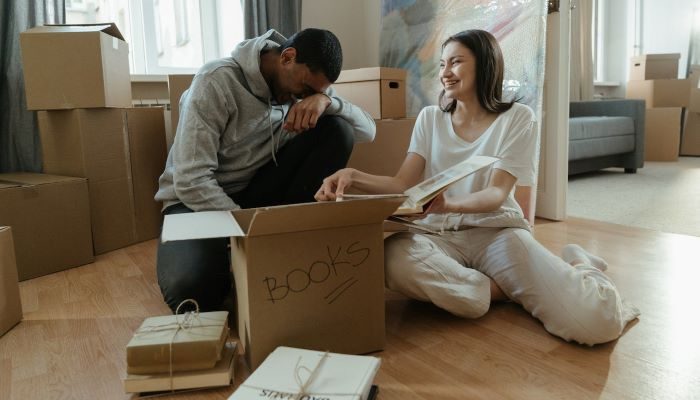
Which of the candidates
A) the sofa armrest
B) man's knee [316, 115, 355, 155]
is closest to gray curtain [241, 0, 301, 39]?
man's knee [316, 115, 355, 155]

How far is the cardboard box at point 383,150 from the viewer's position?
7.23 feet

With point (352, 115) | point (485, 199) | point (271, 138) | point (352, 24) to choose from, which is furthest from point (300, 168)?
point (352, 24)

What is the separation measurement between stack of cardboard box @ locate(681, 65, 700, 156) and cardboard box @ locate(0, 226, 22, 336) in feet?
17.6

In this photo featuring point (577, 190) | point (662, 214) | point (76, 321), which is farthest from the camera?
point (577, 190)

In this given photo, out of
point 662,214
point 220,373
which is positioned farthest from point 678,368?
point 662,214

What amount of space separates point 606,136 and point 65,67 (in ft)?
10.9

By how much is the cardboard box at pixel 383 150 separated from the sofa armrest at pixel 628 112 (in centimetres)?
251

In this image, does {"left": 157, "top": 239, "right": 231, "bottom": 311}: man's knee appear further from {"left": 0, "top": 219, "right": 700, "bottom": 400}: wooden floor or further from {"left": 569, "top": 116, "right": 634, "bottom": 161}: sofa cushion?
{"left": 569, "top": 116, "right": 634, "bottom": 161}: sofa cushion

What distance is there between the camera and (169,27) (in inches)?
111

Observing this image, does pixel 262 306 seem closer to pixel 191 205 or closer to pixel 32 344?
pixel 191 205

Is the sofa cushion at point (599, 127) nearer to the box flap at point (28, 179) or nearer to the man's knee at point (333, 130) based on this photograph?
the man's knee at point (333, 130)

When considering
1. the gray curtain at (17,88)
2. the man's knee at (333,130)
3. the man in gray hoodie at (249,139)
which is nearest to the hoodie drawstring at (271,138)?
the man in gray hoodie at (249,139)

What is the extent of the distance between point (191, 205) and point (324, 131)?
1.53ft

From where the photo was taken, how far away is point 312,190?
1.59 m
